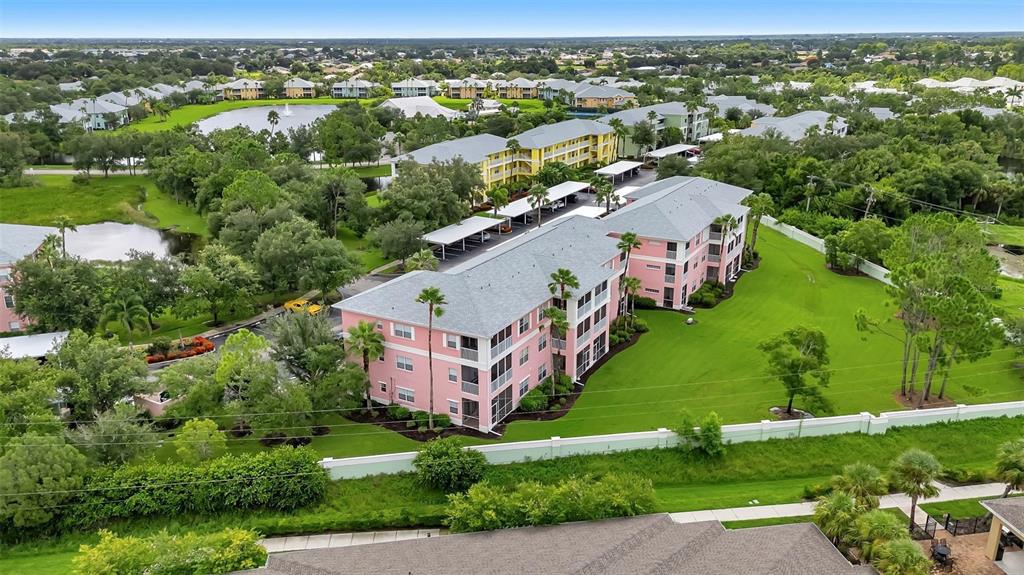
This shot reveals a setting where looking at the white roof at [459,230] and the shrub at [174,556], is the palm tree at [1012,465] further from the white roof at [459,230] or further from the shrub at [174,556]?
the white roof at [459,230]

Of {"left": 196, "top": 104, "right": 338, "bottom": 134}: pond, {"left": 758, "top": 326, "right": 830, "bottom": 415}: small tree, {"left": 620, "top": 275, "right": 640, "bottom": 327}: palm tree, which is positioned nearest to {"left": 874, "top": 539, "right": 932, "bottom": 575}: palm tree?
{"left": 758, "top": 326, "right": 830, "bottom": 415}: small tree

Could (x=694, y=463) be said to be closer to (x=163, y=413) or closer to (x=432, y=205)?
(x=163, y=413)

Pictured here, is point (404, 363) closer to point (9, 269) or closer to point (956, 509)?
point (956, 509)

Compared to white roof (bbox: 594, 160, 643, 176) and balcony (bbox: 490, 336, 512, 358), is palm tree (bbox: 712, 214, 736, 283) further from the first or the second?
white roof (bbox: 594, 160, 643, 176)

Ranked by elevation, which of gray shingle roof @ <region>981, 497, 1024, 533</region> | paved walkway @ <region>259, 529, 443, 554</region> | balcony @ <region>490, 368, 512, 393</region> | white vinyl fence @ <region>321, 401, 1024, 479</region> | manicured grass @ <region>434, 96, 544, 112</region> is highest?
manicured grass @ <region>434, 96, 544, 112</region>

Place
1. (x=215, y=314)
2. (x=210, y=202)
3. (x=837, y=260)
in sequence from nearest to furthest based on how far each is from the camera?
1. (x=215, y=314)
2. (x=837, y=260)
3. (x=210, y=202)

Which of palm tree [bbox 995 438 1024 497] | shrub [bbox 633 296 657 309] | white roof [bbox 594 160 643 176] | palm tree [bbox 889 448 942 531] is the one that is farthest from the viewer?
white roof [bbox 594 160 643 176]

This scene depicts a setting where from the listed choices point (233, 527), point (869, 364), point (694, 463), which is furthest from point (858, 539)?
point (233, 527)
